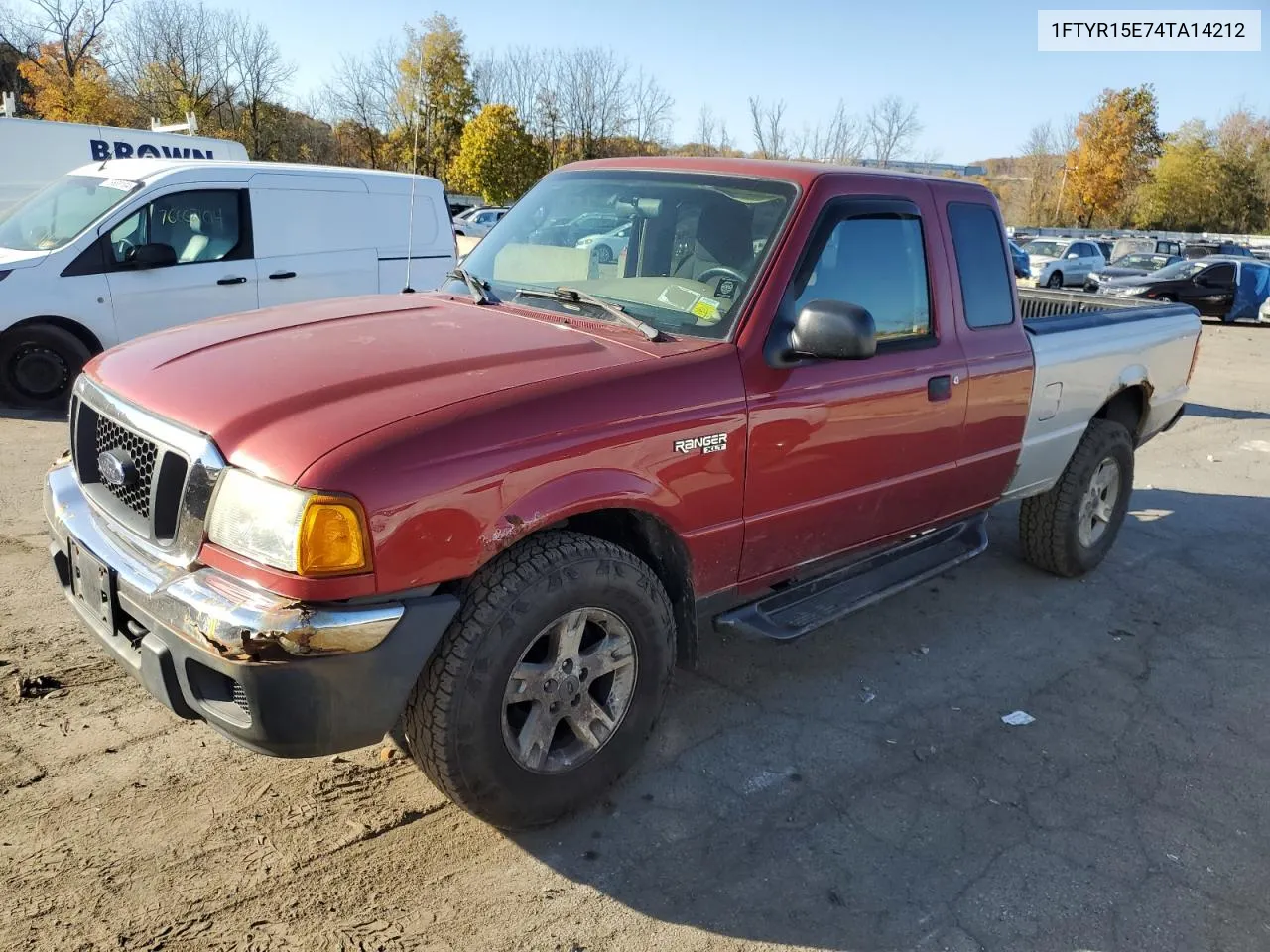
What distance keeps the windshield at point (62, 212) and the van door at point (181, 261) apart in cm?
32

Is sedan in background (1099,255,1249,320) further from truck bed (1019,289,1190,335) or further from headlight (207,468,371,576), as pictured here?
headlight (207,468,371,576)

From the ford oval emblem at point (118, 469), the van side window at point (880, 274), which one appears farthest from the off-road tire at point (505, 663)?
the van side window at point (880, 274)

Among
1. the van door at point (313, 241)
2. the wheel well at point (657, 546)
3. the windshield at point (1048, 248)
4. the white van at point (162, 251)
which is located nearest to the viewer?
the wheel well at point (657, 546)

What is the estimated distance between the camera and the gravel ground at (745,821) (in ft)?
8.32

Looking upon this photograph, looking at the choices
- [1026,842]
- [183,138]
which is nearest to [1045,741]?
[1026,842]

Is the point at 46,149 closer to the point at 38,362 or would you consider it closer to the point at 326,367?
the point at 38,362

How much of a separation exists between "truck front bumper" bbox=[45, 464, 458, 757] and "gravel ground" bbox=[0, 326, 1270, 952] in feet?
1.71

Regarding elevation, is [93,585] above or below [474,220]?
below

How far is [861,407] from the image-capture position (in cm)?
351

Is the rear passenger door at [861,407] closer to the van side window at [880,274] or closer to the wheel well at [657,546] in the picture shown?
the van side window at [880,274]

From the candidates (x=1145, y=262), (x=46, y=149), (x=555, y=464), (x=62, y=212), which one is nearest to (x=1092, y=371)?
(x=555, y=464)

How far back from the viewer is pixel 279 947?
2373 mm

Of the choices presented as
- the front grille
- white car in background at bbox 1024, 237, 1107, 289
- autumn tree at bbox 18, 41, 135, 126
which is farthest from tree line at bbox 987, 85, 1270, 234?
the front grille

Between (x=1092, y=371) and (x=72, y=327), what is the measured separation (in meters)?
7.56
